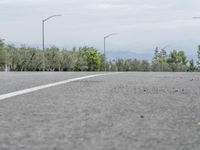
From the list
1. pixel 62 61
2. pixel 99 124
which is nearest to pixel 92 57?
pixel 62 61

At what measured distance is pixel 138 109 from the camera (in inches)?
319

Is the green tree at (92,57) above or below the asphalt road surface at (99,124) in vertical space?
above

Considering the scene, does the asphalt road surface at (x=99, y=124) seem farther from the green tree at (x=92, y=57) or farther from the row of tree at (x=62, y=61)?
the green tree at (x=92, y=57)

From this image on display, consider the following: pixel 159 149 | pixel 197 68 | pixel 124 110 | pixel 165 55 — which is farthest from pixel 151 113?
pixel 165 55

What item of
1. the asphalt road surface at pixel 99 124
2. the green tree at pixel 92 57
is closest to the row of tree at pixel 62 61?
the green tree at pixel 92 57

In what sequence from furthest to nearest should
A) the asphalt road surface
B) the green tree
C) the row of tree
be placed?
the green tree, the row of tree, the asphalt road surface

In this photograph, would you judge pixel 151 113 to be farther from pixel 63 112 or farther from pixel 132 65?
pixel 132 65

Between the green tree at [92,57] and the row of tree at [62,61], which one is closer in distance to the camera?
the row of tree at [62,61]

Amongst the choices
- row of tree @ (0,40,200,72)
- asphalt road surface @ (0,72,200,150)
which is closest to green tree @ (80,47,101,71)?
row of tree @ (0,40,200,72)

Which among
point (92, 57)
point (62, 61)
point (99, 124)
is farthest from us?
point (92, 57)

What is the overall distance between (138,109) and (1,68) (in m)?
66.1

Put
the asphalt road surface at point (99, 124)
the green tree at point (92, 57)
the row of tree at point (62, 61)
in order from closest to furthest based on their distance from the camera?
the asphalt road surface at point (99, 124)
the row of tree at point (62, 61)
the green tree at point (92, 57)

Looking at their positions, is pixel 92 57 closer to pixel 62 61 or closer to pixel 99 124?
pixel 62 61

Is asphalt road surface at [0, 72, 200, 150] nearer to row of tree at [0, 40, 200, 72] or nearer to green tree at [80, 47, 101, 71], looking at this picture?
row of tree at [0, 40, 200, 72]
